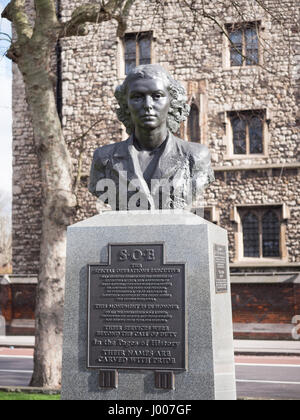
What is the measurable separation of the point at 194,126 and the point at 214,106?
1.02 metres

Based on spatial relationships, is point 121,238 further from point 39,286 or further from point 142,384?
point 39,286

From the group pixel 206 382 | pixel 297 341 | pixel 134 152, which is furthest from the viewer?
pixel 297 341

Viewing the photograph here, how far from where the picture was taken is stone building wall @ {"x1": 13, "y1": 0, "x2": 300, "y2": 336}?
2316 cm

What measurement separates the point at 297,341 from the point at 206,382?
14.6 metres

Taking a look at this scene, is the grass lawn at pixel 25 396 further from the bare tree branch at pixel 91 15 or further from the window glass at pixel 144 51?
the window glass at pixel 144 51

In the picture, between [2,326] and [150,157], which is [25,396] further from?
[2,326]

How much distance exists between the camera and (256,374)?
44.3 feet

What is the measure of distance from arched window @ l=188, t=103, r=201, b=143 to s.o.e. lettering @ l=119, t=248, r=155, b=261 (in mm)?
18413

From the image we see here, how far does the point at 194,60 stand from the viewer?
24062mm

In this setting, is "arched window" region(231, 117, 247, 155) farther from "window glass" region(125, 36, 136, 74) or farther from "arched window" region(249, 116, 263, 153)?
"window glass" region(125, 36, 136, 74)

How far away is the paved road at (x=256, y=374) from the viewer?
1108 centimetres

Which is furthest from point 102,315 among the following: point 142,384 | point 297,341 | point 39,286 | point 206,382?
point 297,341

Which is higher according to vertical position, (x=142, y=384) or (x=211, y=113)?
(x=211, y=113)

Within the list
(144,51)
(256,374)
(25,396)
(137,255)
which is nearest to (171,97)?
(137,255)
